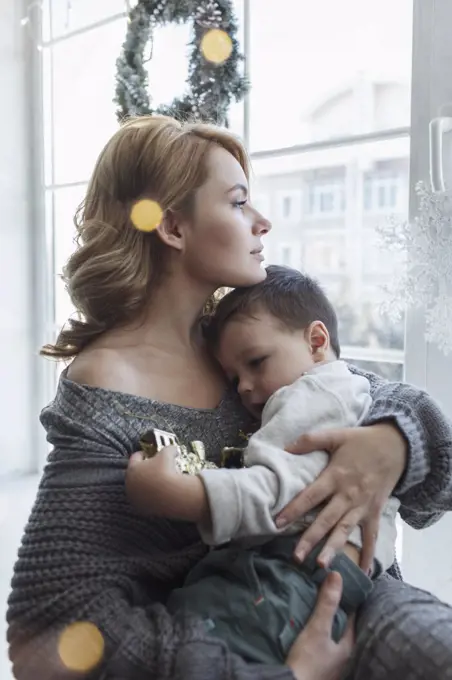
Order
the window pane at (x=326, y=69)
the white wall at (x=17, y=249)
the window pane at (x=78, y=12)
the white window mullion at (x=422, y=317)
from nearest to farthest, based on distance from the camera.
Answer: the white window mullion at (x=422, y=317) < the window pane at (x=326, y=69) < the window pane at (x=78, y=12) < the white wall at (x=17, y=249)

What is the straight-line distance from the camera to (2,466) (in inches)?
112

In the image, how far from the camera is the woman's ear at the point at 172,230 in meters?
1.12

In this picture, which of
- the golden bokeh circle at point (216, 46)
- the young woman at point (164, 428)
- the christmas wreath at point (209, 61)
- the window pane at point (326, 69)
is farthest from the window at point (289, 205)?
the young woman at point (164, 428)

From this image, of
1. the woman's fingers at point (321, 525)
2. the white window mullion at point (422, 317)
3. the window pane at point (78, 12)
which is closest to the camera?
the woman's fingers at point (321, 525)

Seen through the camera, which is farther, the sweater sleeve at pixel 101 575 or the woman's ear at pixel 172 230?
the woman's ear at pixel 172 230

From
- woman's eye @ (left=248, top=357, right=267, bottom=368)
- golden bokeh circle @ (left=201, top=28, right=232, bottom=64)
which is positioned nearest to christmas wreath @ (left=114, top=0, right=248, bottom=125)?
golden bokeh circle @ (left=201, top=28, right=232, bottom=64)

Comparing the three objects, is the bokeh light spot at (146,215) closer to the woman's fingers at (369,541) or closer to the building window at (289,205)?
the woman's fingers at (369,541)

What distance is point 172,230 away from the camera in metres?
1.13

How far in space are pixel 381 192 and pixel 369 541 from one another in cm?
105

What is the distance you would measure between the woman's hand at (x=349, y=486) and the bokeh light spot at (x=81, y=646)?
0.26 m

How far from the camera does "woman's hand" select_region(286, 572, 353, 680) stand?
0.83m

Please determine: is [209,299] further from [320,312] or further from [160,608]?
[160,608]

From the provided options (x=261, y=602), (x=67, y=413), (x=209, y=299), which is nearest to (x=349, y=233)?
(x=209, y=299)

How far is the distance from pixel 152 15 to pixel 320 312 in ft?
4.40
